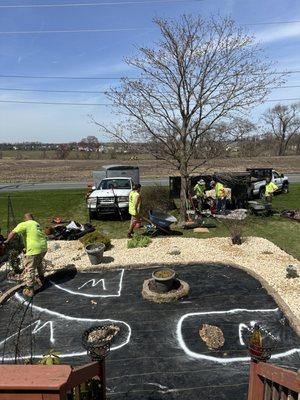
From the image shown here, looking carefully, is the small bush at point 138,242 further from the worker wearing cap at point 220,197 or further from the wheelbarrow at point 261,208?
the wheelbarrow at point 261,208

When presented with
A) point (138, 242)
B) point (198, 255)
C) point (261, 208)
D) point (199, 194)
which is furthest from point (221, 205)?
point (198, 255)

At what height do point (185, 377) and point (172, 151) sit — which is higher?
point (172, 151)

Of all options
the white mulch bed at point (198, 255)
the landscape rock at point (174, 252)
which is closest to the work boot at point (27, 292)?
the white mulch bed at point (198, 255)

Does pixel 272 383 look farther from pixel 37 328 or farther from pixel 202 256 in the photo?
pixel 202 256

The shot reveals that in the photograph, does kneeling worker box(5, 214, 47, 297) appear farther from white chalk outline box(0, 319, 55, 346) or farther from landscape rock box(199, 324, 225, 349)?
landscape rock box(199, 324, 225, 349)

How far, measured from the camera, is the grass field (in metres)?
14.5

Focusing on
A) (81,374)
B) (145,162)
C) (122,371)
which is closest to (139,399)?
(122,371)

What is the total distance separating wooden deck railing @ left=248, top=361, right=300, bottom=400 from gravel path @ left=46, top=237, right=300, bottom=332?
4.80 meters

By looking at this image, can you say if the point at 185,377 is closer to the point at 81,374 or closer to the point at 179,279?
the point at 81,374

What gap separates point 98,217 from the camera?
1786cm

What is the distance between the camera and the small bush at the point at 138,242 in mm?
12547

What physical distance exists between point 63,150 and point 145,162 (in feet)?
54.2

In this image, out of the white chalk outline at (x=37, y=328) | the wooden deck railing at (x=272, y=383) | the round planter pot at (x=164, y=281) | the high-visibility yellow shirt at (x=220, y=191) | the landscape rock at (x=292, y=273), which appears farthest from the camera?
the high-visibility yellow shirt at (x=220, y=191)

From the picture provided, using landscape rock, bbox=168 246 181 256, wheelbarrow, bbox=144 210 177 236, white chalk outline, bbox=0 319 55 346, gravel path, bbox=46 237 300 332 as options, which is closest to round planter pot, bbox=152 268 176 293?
gravel path, bbox=46 237 300 332
